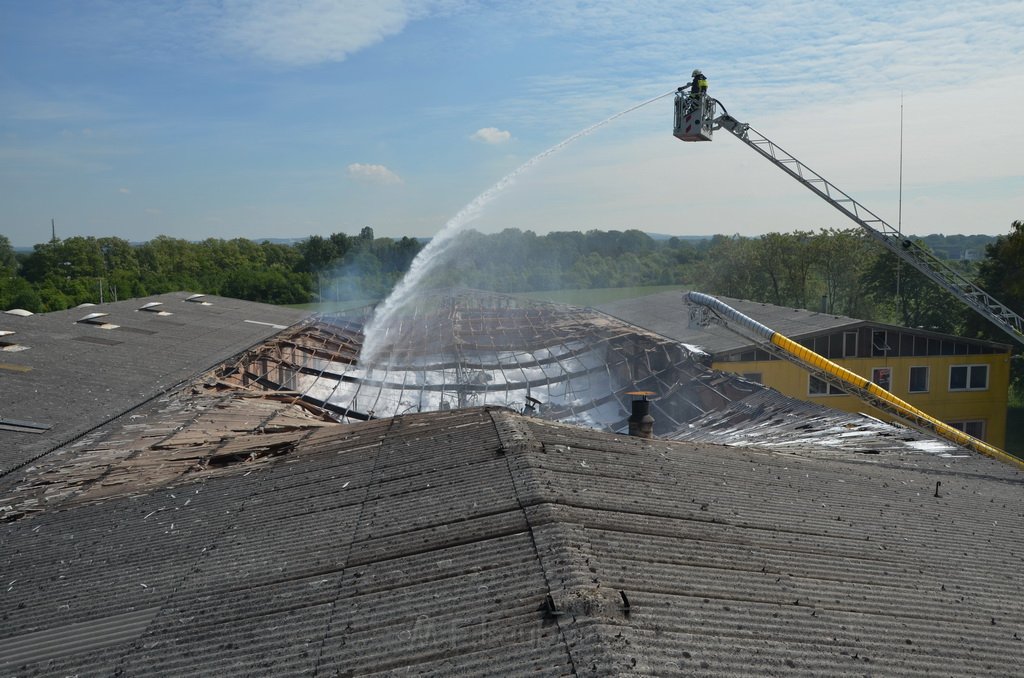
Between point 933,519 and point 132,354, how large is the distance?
2029 centimetres

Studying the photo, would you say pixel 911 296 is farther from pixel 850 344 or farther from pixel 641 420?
pixel 641 420

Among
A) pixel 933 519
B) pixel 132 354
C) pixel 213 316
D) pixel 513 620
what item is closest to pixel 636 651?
pixel 513 620

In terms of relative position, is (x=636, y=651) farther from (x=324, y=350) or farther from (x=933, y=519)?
(x=324, y=350)

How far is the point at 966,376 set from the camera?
32.0 meters

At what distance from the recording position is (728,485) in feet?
33.0

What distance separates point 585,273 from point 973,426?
34296 mm

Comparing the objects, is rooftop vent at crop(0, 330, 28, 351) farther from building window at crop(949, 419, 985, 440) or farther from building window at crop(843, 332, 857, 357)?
building window at crop(949, 419, 985, 440)

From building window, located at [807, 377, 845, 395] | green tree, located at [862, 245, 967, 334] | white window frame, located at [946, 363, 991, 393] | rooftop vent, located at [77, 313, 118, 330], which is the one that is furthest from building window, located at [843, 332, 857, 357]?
rooftop vent, located at [77, 313, 118, 330]

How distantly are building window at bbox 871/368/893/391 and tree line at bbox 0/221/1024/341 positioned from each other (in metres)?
12.2

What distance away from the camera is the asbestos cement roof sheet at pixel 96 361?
14758 mm

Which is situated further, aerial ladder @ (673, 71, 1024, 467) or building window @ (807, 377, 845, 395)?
building window @ (807, 377, 845, 395)

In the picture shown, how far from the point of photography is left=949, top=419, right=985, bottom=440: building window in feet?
106

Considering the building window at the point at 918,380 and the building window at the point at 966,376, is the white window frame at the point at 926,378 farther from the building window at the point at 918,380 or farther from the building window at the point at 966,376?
the building window at the point at 966,376

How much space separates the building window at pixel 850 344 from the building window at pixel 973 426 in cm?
571
